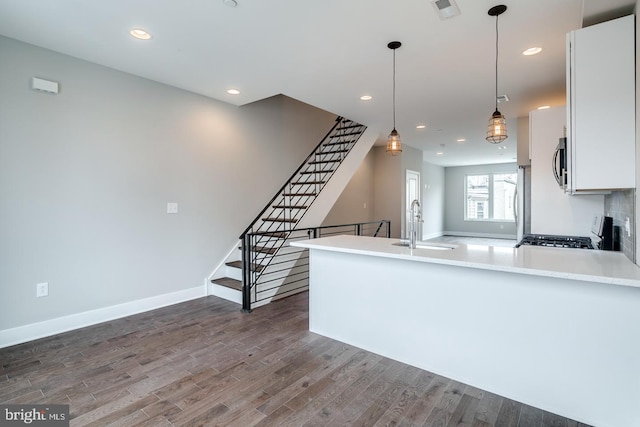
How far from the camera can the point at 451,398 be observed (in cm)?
212

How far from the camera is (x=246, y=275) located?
3879mm

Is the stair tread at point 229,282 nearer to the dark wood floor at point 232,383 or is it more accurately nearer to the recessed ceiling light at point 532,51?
the dark wood floor at point 232,383

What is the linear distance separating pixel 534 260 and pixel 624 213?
3.55 feet

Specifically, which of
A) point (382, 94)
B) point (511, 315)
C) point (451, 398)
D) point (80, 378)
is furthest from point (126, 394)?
point (382, 94)

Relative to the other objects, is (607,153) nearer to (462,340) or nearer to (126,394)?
(462,340)

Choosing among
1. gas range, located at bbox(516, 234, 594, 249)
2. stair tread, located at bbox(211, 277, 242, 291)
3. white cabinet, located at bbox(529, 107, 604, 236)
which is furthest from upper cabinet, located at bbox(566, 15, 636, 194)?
stair tread, located at bbox(211, 277, 242, 291)

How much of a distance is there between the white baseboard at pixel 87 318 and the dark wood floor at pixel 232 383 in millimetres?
98

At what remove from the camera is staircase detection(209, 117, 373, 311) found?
158 inches

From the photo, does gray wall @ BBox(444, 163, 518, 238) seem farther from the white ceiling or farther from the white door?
the white ceiling

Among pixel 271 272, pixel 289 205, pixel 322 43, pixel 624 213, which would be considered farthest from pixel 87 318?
pixel 624 213

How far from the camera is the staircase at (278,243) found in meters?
4.02

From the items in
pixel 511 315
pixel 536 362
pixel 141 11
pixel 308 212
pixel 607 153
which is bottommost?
pixel 536 362

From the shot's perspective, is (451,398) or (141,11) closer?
(451,398)

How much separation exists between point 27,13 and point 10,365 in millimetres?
2793
